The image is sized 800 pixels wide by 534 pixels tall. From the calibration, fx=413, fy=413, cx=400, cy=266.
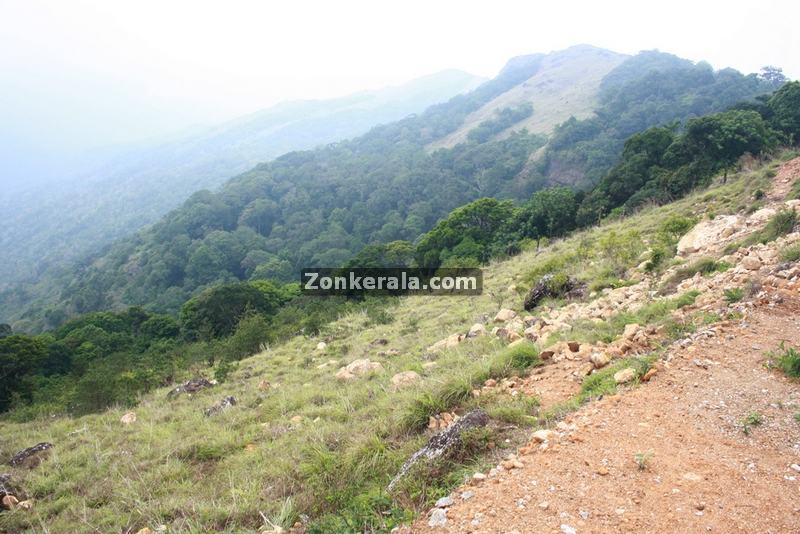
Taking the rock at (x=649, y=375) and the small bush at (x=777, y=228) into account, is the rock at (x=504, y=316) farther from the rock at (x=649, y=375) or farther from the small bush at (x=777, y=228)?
the rock at (x=649, y=375)

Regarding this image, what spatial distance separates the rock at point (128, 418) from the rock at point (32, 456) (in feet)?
3.65

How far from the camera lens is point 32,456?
631cm

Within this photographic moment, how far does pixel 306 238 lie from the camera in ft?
219

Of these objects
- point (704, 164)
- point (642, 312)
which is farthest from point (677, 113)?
point (642, 312)

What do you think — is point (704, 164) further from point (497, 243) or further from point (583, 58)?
point (583, 58)

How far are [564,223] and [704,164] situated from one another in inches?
279

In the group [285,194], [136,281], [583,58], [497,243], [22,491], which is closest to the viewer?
[22,491]

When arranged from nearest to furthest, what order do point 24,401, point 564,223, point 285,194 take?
point 24,401, point 564,223, point 285,194

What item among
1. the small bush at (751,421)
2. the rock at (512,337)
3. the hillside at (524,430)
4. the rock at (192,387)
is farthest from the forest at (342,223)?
the small bush at (751,421)

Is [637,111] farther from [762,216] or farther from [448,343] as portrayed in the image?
[448,343]

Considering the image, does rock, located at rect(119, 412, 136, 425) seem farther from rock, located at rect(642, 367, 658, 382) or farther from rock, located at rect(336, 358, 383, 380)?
rock, located at rect(642, 367, 658, 382)

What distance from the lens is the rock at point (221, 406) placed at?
720cm

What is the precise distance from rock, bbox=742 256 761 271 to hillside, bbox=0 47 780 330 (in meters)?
50.3

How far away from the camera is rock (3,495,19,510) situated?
4781 millimetres
